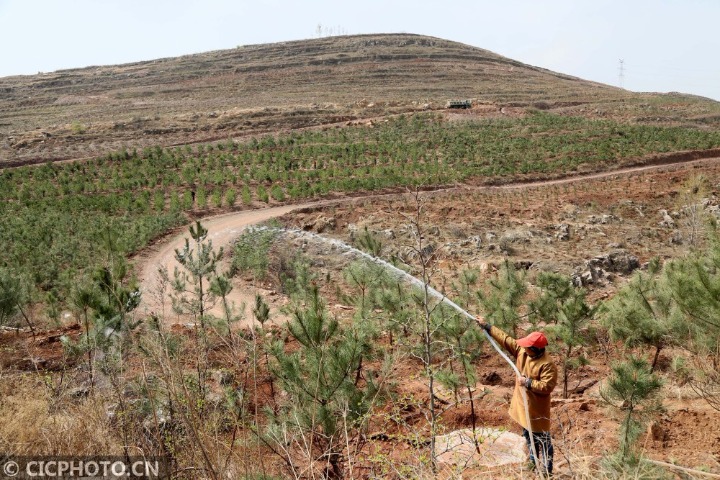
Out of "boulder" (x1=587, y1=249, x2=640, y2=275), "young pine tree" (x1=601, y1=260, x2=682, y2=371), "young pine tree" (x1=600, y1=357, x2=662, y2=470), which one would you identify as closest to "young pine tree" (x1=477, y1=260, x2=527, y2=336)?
"young pine tree" (x1=601, y1=260, x2=682, y2=371)

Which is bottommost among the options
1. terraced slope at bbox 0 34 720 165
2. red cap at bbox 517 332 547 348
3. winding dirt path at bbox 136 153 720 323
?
winding dirt path at bbox 136 153 720 323

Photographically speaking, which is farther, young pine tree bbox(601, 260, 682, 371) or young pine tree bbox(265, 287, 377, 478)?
young pine tree bbox(601, 260, 682, 371)

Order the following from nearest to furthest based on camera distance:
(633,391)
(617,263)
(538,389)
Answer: (538,389)
(633,391)
(617,263)

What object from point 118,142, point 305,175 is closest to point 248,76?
point 118,142

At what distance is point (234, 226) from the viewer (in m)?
17.9

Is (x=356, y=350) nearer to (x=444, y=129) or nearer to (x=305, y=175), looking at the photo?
(x=305, y=175)

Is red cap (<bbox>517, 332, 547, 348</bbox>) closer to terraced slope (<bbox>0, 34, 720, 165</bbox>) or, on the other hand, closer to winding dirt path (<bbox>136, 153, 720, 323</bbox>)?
winding dirt path (<bbox>136, 153, 720, 323</bbox>)

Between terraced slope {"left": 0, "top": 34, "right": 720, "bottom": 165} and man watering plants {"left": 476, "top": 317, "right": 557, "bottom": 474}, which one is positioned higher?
terraced slope {"left": 0, "top": 34, "right": 720, "bottom": 165}

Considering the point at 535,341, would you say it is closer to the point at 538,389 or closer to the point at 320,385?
the point at 538,389

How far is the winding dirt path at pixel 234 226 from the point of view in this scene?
12091 millimetres

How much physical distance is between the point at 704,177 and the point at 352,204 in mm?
15322

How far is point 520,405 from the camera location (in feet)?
13.7

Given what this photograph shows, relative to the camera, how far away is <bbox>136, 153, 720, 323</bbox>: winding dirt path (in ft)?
39.7

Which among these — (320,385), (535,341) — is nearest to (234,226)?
(320,385)
